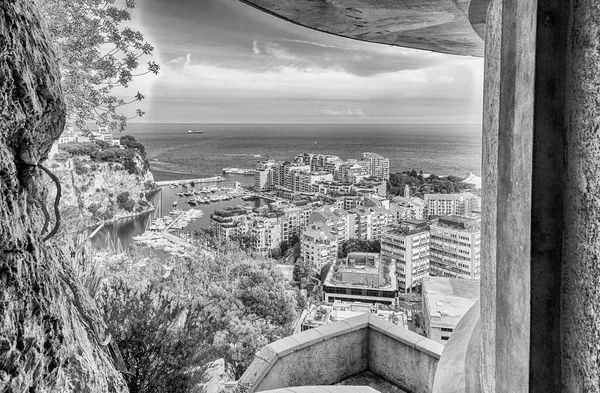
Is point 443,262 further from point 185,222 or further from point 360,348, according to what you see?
Answer: point 185,222

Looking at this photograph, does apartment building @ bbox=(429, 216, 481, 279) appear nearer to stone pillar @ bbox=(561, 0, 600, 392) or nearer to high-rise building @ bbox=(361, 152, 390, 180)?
stone pillar @ bbox=(561, 0, 600, 392)

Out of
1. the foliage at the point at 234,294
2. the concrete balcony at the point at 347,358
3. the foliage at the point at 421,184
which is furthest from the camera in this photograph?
the foliage at the point at 421,184

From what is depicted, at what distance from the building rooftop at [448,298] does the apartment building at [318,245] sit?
162cm

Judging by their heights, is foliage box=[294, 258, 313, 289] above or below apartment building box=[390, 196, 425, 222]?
below

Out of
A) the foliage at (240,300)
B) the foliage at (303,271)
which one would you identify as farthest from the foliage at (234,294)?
the foliage at (303,271)

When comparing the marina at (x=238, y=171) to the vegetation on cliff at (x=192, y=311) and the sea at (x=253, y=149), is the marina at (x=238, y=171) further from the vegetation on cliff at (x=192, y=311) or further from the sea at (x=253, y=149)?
the vegetation on cliff at (x=192, y=311)

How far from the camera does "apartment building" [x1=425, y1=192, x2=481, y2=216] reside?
4.40m

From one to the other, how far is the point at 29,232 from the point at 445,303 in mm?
2757

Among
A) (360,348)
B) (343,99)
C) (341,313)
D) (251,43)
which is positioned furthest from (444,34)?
(251,43)

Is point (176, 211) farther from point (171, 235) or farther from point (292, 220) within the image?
point (292, 220)

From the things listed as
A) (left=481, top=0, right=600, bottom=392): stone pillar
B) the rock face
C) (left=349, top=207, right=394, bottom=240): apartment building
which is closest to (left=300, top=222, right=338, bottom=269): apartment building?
(left=349, top=207, right=394, bottom=240): apartment building

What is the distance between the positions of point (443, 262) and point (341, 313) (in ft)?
3.68

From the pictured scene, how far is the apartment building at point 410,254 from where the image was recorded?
13.9 ft

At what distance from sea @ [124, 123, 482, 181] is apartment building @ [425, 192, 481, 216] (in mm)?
675
